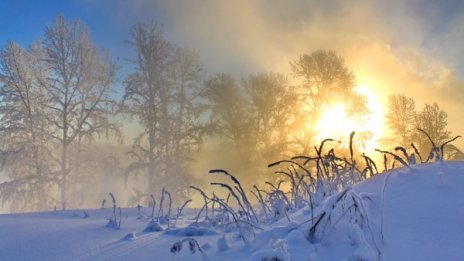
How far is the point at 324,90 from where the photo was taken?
61.5ft

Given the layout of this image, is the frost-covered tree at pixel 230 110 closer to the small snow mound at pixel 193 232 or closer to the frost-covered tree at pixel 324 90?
the frost-covered tree at pixel 324 90

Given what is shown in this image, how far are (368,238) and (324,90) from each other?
1814cm

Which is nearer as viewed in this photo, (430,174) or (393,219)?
(393,219)

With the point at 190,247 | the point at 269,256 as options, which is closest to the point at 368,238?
the point at 269,256

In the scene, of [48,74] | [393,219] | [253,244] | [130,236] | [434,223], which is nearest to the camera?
[434,223]

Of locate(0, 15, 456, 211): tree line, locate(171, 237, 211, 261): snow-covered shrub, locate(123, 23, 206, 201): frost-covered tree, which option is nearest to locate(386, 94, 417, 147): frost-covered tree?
locate(0, 15, 456, 211): tree line

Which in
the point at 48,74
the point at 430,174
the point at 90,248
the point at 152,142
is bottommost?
the point at 90,248

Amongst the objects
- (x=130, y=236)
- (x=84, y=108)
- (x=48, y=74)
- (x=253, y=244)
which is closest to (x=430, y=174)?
(x=253, y=244)

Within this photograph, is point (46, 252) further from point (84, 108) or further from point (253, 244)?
point (84, 108)

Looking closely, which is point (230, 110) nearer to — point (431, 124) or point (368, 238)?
point (431, 124)

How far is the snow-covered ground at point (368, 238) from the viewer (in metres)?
1.14

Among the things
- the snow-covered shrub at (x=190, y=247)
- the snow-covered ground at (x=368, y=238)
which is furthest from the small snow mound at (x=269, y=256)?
the snow-covered shrub at (x=190, y=247)

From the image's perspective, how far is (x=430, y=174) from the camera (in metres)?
1.61

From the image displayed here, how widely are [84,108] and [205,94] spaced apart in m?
5.97
